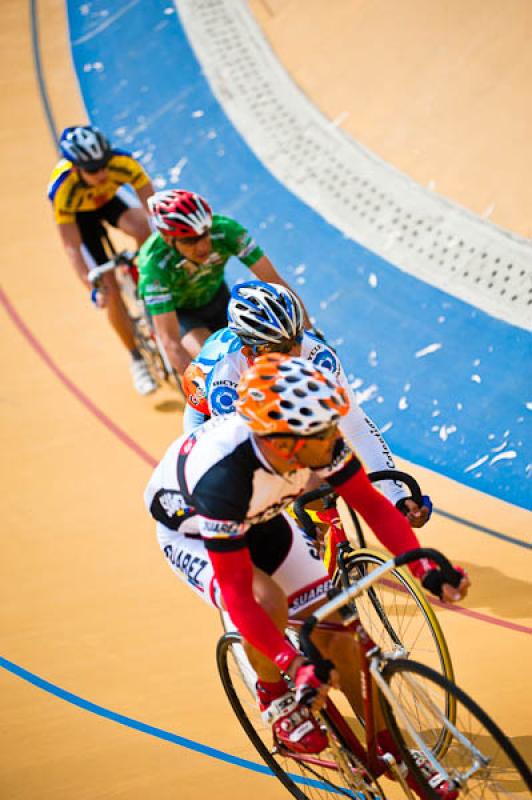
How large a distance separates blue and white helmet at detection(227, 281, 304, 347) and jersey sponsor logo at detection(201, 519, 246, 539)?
2.97ft

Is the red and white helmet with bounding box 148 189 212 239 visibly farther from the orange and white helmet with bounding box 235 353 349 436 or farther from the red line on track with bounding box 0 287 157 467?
the orange and white helmet with bounding box 235 353 349 436

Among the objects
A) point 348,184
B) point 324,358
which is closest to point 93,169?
point 348,184

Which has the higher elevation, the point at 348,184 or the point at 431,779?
the point at 348,184

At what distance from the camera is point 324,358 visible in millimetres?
3203

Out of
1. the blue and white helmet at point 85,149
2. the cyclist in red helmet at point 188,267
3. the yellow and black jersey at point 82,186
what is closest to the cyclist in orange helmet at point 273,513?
the cyclist in red helmet at point 188,267

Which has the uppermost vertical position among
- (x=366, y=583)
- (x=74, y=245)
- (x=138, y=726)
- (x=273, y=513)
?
(x=74, y=245)

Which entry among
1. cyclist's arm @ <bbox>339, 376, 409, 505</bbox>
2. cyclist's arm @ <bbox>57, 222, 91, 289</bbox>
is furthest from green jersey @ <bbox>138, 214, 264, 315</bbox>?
cyclist's arm @ <bbox>339, 376, 409, 505</bbox>

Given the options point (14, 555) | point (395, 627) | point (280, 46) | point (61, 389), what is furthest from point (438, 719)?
point (280, 46)

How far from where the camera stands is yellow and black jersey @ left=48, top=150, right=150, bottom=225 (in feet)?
17.5

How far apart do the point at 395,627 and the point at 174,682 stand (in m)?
0.95

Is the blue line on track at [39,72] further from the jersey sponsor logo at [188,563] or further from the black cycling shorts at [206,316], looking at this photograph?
the jersey sponsor logo at [188,563]

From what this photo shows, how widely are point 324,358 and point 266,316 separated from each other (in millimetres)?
248

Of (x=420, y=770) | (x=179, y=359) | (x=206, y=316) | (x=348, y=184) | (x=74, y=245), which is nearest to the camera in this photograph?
(x=420, y=770)

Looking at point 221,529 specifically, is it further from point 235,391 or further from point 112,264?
point 112,264
